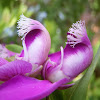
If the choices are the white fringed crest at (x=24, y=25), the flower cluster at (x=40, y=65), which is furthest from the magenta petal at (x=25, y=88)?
the white fringed crest at (x=24, y=25)

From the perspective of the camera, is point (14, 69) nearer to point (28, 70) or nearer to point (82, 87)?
point (28, 70)

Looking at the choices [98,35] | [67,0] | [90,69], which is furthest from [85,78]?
[98,35]

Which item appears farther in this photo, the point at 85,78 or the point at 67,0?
the point at 67,0

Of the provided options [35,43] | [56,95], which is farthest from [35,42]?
[56,95]

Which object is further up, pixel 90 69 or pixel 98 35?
pixel 90 69

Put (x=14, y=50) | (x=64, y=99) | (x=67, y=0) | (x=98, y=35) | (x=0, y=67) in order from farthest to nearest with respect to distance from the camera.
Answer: (x=98, y=35) → (x=67, y=0) → (x=14, y=50) → (x=64, y=99) → (x=0, y=67)

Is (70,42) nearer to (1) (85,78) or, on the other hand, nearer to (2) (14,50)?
(1) (85,78)
